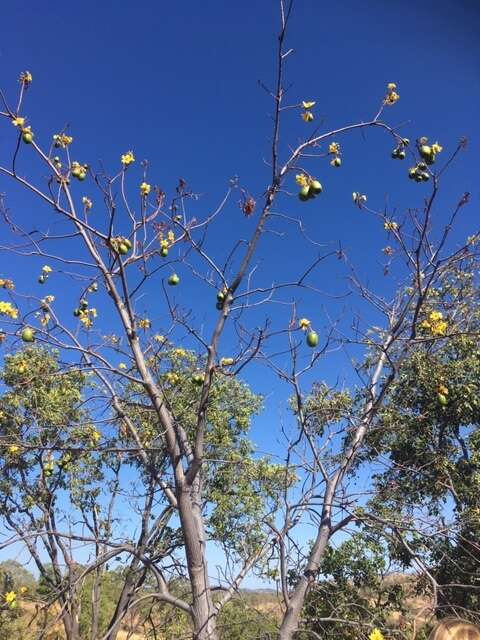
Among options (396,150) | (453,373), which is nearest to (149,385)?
(396,150)

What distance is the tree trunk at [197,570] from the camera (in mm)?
2270

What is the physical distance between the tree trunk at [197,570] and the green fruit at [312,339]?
0.94m

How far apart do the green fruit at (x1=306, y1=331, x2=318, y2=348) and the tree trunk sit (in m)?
0.94

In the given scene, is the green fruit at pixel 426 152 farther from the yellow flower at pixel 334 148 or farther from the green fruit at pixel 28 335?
the green fruit at pixel 28 335

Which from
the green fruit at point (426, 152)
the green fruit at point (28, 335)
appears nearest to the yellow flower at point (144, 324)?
the green fruit at point (28, 335)

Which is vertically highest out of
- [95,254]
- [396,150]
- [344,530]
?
[396,150]

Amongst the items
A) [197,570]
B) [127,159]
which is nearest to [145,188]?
[127,159]

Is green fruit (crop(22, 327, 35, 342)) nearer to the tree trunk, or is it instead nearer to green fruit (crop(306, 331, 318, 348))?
the tree trunk

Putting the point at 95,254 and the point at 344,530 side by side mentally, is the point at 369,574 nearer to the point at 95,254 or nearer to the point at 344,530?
the point at 344,530

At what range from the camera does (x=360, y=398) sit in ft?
23.6

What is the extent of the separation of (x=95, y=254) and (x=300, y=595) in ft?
6.26

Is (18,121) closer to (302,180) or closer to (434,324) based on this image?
(302,180)

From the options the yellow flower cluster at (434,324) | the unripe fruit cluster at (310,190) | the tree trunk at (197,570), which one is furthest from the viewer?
the yellow flower cluster at (434,324)

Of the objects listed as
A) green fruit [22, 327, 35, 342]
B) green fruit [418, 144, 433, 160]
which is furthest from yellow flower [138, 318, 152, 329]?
green fruit [418, 144, 433, 160]
